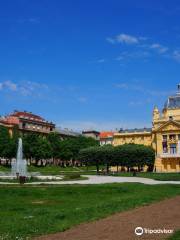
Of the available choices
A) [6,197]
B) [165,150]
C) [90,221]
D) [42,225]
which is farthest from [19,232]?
[165,150]

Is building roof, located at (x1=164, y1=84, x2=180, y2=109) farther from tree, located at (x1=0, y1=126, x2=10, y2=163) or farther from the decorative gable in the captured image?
tree, located at (x1=0, y1=126, x2=10, y2=163)

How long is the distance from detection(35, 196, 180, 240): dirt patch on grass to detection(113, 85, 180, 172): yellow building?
327 feet

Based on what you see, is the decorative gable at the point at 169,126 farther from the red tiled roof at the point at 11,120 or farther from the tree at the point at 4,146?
the red tiled roof at the point at 11,120

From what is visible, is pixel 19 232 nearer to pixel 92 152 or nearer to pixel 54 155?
pixel 92 152

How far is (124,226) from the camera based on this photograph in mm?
16625

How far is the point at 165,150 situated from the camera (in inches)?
4906

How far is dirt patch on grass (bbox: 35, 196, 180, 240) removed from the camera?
563 inches

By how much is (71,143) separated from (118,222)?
12225 cm

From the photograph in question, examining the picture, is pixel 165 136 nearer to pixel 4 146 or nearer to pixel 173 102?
pixel 173 102

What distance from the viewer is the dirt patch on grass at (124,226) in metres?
14.3

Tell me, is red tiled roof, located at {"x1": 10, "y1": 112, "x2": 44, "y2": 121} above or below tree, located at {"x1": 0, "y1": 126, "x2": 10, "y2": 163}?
above

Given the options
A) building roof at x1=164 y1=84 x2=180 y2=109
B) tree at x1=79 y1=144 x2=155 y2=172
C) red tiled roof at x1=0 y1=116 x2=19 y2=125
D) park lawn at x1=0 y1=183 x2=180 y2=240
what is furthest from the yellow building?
park lawn at x1=0 y1=183 x2=180 y2=240

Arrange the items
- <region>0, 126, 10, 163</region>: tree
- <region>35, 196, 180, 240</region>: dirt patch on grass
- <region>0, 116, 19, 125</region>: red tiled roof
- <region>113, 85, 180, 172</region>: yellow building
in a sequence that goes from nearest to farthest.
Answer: <region>35, 196, 180, 240</region>: dirt patch on grass
<region>0, 126, 10, 163</region>: tree
<region>113, 85, 180, 172</region>: yellow building
<region>0, 116, 19, 125</region>: red tiled roof

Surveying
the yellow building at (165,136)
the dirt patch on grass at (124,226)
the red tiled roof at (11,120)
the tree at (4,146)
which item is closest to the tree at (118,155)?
the yellow building at (165,136)
